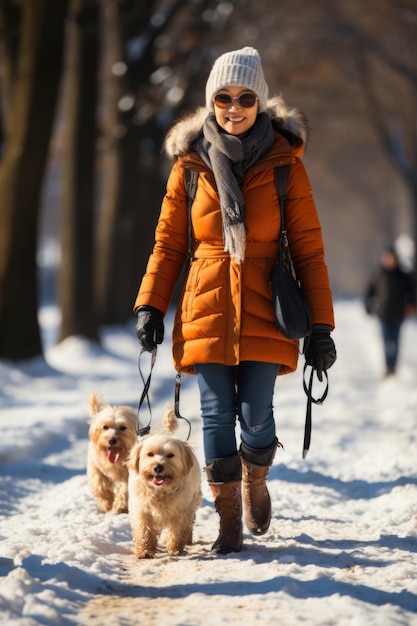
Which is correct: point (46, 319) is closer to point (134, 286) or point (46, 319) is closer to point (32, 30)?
point (134, 286)

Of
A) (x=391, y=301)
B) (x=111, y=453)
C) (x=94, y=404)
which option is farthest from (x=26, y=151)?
(x=111, y=453)

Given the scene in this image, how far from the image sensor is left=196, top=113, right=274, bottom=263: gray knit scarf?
4.97 m

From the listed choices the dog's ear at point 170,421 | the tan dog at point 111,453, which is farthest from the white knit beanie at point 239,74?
the tan dog at point 111,453

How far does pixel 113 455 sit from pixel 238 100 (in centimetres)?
225

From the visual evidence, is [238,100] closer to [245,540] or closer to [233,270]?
[233,270]

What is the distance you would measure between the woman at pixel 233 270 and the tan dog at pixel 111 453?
1.02 m

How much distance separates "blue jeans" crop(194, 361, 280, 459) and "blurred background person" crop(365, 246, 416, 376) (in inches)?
409

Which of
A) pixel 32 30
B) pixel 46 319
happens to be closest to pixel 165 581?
pixel 32 30

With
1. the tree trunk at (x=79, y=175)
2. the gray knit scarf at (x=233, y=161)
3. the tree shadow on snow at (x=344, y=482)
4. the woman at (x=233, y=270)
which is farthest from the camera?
the tree trunk at (x=79, y=175)

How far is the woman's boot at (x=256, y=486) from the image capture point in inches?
211

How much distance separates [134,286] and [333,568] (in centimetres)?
2033

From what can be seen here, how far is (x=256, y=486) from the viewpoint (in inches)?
215

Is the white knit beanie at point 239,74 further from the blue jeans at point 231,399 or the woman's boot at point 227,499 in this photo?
the woman's boot at point 227,499

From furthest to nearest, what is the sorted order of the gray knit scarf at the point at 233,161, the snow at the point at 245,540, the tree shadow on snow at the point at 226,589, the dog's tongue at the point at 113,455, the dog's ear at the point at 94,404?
the dog's ear at the point at 94,404, the dog's tongue at the point at 113,455, the gray knit scarf at the point at 233,161, the tree shadow on snow at the point at 226,589, the snow at the point at 245,540
